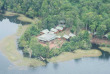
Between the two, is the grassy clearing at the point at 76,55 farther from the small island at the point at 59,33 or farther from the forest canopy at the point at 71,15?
the forest canopy at the point at 71,15

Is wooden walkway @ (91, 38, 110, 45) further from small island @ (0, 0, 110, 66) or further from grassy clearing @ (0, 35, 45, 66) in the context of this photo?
grassy clearing @ (0, 35, 45, 66)

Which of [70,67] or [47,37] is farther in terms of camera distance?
[47,37]

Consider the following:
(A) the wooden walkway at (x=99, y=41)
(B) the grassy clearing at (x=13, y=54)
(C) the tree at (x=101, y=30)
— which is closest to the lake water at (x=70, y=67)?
(B) the grassy clearing at (x=13, y=54)

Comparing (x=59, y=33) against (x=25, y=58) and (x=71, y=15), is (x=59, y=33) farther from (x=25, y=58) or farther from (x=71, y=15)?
(x=25, y=58)

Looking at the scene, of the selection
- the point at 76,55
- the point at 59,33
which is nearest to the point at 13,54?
the point at 76,55

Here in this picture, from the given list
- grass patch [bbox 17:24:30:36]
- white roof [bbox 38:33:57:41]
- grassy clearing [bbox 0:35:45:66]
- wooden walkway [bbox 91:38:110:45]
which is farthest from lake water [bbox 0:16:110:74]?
grass patch [bbox 17:24:30:36]

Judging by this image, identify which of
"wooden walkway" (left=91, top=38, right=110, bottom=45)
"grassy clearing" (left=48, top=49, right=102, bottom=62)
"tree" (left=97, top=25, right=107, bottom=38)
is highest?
"tree" (left=97, top=25, right=107, bottom=38)

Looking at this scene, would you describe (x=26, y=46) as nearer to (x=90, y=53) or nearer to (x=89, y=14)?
(x=90, y=53)
